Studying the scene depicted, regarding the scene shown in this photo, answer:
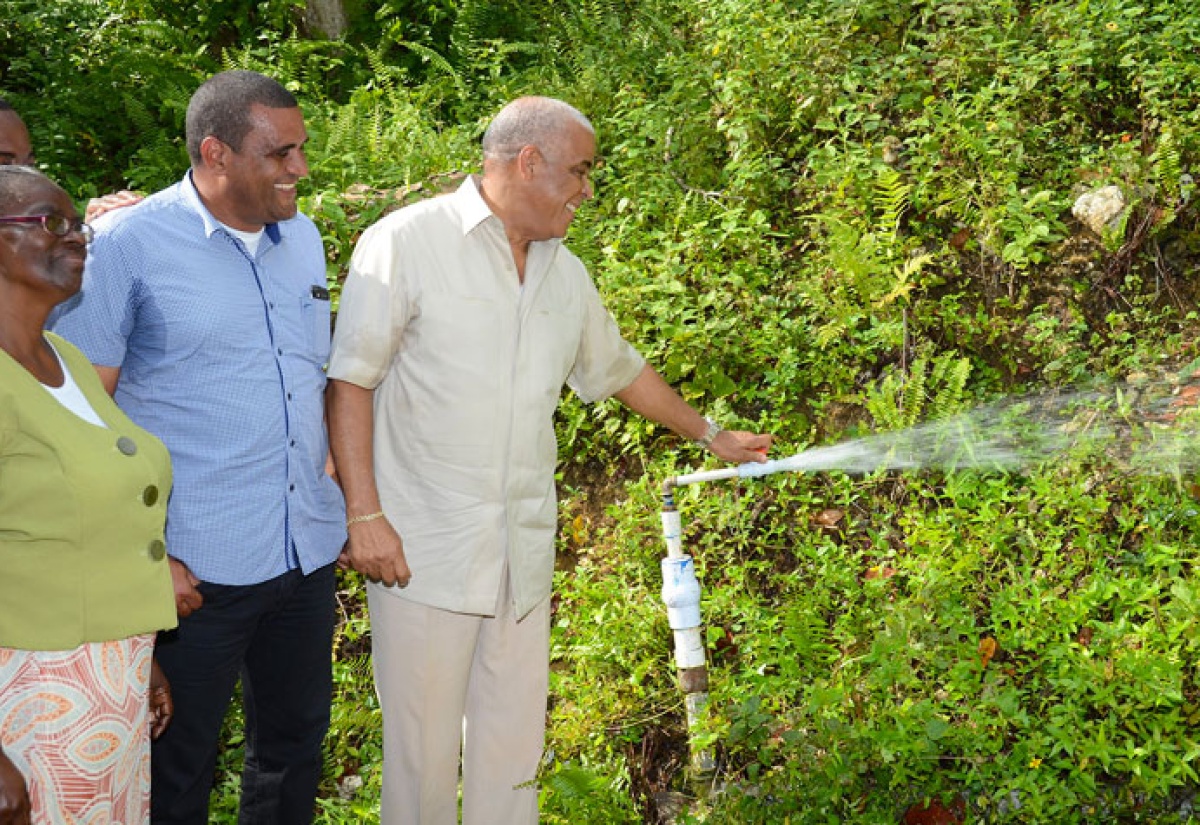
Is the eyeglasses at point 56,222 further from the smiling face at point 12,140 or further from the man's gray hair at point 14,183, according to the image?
the smiling face at point 12,140

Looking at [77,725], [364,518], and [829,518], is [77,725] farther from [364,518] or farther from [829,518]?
[829,518]

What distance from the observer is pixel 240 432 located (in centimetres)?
362

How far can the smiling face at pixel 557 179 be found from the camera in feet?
12.5

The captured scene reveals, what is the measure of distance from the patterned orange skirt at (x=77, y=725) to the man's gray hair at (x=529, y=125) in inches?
70.5

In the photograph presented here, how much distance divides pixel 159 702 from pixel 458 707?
101 cm

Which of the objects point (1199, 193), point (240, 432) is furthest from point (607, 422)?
point (1199, 193)

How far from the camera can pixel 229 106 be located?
11.7 ft

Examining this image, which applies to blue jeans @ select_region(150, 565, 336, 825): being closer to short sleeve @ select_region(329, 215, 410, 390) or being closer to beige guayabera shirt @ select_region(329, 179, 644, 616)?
beige guayabera shirt @ select_region(329, 179, 644, 616)

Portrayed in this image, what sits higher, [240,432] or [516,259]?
[516,259]

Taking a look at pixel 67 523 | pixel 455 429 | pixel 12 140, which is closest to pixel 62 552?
pixel 67 523

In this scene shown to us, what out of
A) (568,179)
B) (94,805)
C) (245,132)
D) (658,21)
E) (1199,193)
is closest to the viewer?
(94,805)

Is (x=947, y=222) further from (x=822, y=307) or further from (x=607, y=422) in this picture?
(x=607, y=422)

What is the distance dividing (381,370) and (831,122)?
3.30 meters

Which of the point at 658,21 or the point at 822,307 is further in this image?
the point at 658,21
